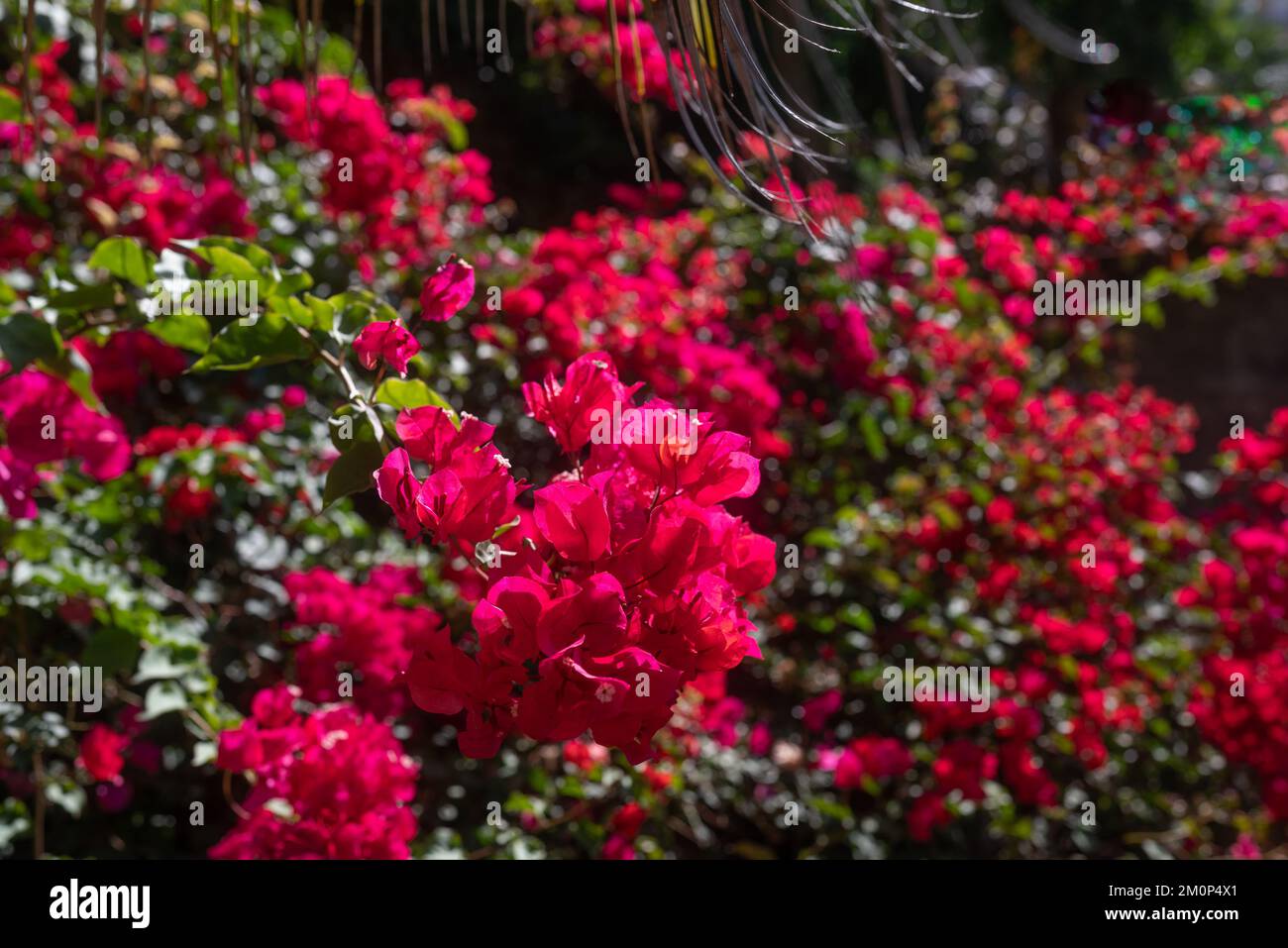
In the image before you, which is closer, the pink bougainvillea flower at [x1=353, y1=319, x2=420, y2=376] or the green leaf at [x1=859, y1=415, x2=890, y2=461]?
the pink bougainvillea flower at [x1=353, y1=319, x2=420, y2=376]

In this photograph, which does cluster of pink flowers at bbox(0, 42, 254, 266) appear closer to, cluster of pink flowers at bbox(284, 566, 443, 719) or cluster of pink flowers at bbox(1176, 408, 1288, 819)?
cluster of pink flowers at bbox(284, 566, 443, 719)

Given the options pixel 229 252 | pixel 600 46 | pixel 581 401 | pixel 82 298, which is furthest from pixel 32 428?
pixel 600 46

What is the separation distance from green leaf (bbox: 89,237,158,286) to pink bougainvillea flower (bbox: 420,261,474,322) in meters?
0.39

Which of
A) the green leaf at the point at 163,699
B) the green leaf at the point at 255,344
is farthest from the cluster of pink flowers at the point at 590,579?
the green leaf at the point at 163,699

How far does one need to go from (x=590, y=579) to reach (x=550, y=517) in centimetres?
6

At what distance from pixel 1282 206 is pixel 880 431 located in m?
2.23

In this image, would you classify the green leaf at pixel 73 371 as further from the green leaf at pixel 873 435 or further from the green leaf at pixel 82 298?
the green leaf at pixel 873 435

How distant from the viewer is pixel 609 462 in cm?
85

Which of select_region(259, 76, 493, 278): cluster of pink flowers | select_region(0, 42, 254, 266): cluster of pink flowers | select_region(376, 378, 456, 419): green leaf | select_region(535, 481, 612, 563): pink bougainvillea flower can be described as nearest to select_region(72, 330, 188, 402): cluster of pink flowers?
select_region(0, 42, 254, 266): cluster of pink flowers

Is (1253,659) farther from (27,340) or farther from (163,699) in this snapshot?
(27,340)

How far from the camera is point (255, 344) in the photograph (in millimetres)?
997

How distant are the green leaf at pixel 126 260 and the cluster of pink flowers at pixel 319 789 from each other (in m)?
0.50

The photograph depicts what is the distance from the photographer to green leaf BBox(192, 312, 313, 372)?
39.0 inches

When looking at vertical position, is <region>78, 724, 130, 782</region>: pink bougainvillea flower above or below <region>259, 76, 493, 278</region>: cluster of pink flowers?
below
